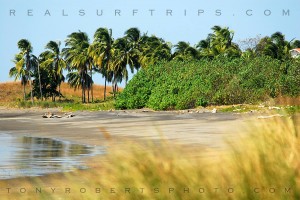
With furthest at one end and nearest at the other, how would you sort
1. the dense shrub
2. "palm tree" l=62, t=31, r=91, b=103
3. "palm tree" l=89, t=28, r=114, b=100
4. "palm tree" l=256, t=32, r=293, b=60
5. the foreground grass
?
"palm tree" l=62, t=31, r=91, b=103 → "palm tree" l=89, t=28, r=114, b=100 → "palm tree" l=256, t=32, r=293, b=60 → the dense shrub → the foreground grass

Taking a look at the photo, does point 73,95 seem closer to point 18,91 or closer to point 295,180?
point 18,91

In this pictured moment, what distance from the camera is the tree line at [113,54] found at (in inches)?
2933

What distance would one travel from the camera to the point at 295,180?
4941 mm

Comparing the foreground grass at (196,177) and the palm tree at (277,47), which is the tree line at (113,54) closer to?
the palm tree at (277,47)

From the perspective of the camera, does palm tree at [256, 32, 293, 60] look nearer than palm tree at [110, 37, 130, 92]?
Yes

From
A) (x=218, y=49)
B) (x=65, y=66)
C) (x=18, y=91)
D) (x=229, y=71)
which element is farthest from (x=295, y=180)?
(x=18, y=91)

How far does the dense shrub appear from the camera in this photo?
4219 centimetres

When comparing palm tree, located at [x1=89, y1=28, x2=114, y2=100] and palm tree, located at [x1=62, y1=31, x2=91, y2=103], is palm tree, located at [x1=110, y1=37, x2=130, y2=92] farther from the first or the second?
palm tree, located at [x1=62, y1=31, x2=91, y2=103]

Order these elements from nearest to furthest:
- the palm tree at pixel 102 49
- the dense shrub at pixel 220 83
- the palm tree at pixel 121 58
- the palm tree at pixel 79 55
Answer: the dense shrub at pixel 220 83
the palm tree at pixel 121 58
the palm tree at pixel 102 49
the palm tree at pixel 79 55

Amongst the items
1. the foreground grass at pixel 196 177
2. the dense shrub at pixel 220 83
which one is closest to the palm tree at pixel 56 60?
the dense shrub at pixel 220 83

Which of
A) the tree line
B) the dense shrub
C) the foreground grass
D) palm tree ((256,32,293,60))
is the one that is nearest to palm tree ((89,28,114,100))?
the tree line

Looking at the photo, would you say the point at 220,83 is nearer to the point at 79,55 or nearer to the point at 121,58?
the point at 121,58

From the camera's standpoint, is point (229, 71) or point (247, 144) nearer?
point (247, 144)

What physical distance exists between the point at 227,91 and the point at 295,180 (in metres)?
37.6
